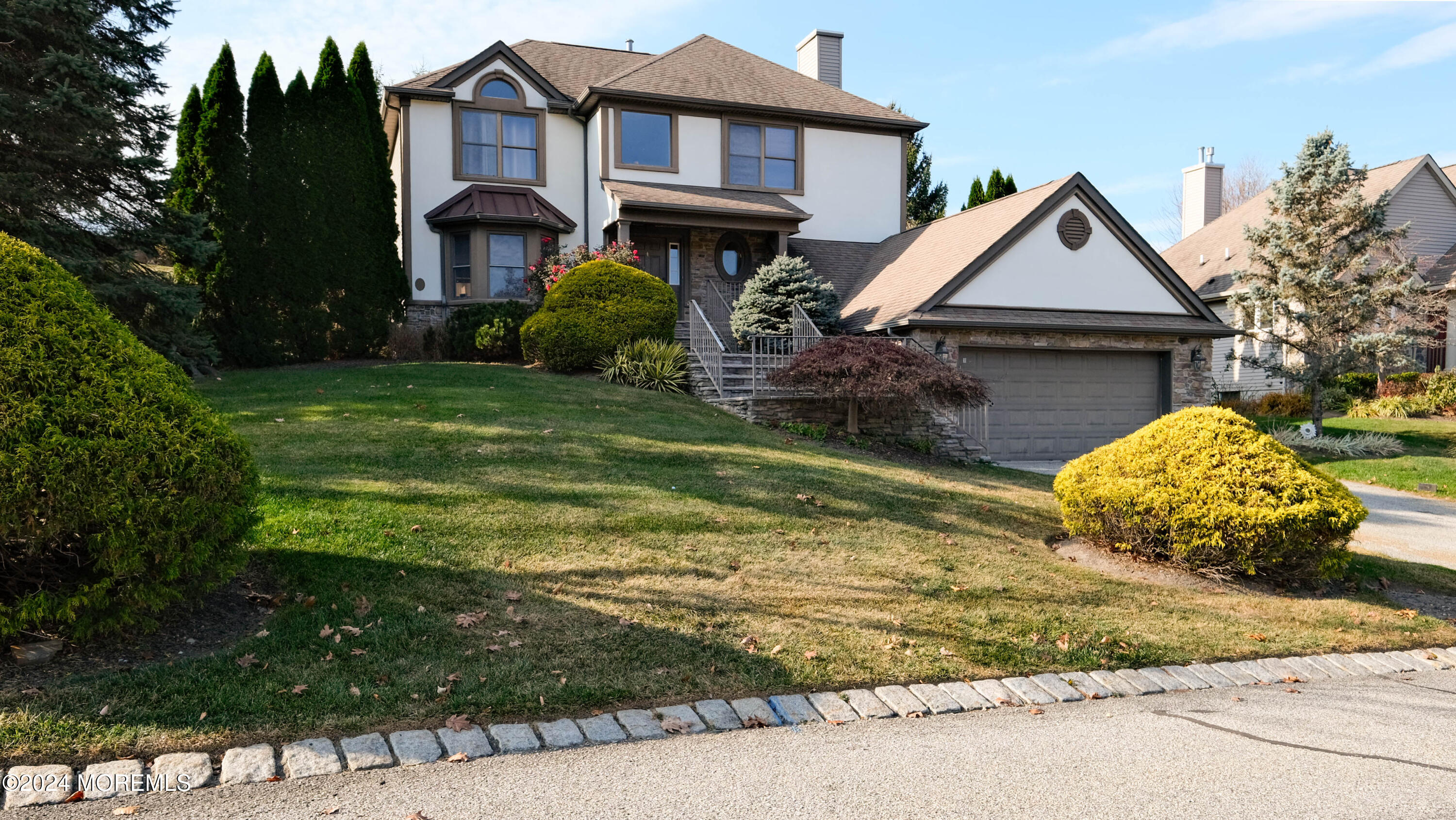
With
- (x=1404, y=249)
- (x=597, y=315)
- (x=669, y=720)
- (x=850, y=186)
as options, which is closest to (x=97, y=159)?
(x=597, y=315)

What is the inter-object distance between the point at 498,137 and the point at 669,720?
59.8 feet

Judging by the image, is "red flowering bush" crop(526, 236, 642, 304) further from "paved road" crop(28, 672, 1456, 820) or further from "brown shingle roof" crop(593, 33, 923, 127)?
"paved road" crop(28, 672, 1456, 820)

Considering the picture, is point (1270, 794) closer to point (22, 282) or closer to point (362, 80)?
point (22, 282)

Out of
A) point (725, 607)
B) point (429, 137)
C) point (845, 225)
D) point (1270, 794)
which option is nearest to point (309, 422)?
point (725, 607)

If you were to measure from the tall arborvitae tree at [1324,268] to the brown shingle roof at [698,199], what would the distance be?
33.4ft

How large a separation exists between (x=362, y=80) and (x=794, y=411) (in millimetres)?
11909

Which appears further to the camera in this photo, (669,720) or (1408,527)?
(1408,527)

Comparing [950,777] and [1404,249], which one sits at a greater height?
[1404,249]

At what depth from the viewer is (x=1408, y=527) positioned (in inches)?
432

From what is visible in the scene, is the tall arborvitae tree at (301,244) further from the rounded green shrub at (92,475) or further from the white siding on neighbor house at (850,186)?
the rounded green shrub at (92,475)

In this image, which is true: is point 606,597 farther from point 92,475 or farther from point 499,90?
point 499,90

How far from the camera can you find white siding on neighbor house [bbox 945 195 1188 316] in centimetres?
1616

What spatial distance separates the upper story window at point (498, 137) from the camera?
19969 mm

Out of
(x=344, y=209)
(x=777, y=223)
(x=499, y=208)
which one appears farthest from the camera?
(x=777, y=223)
